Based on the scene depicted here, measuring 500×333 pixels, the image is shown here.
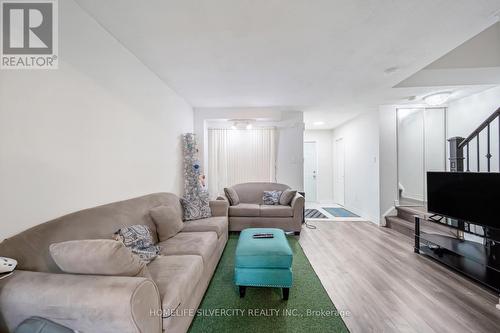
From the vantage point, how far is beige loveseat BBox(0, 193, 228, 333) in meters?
0.87

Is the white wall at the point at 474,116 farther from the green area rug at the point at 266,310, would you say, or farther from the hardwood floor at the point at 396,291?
the green area rug at the point at 266,310

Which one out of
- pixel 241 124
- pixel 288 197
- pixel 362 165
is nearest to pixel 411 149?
pixel 362 165

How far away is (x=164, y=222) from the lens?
2156 millimetres

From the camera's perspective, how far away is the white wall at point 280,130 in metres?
4.40

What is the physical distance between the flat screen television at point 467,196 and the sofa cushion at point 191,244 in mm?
3065

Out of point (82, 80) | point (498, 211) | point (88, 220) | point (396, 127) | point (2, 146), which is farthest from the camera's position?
point (396, 127)

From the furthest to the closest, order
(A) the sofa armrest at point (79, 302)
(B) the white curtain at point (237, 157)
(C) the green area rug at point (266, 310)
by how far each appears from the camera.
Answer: (B) the white curtain at point (237, 157) < (C) the green area rug at point (266, 310) < (A) the sofa armrest at point (79, 302)

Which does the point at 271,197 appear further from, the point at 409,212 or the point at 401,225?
the point at 409,212

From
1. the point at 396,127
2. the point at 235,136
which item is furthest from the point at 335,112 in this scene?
the point at 235,136

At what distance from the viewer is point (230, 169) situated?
16.1 feet

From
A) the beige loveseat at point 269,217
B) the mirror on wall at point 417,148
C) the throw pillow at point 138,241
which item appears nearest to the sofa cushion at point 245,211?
the beige loveseat at point 269,217

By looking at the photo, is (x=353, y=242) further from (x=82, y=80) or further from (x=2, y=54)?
(x=2, y=54)

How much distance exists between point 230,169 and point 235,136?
2.83ft
